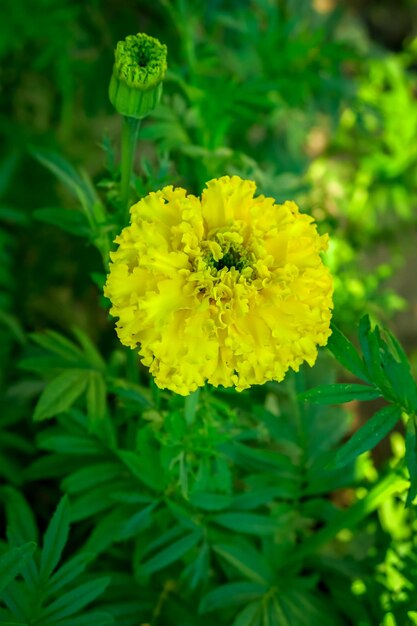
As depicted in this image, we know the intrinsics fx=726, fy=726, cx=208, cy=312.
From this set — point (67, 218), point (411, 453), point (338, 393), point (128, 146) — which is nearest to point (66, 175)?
point (67, 218)

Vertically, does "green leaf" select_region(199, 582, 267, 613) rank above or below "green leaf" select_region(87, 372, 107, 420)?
below

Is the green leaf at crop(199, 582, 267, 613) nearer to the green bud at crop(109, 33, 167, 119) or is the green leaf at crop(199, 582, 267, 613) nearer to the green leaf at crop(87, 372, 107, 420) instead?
the green leaf at crop(87, 372, 107, 420)

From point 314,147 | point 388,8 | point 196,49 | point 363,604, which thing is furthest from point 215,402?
point 388,8

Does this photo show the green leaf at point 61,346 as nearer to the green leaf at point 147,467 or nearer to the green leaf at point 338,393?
the green leaf at point 147,467

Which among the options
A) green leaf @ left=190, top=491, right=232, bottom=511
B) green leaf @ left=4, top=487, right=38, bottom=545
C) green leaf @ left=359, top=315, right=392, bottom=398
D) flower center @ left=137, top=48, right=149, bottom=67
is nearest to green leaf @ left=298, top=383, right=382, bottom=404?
green leaf @ left=359, top=315, right=392, bottom=398

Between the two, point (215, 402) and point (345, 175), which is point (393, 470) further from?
point (345, 175)
